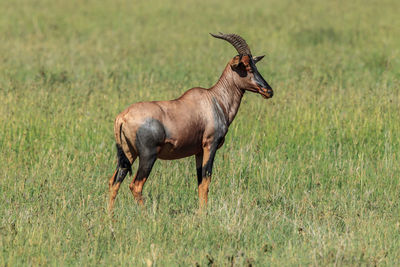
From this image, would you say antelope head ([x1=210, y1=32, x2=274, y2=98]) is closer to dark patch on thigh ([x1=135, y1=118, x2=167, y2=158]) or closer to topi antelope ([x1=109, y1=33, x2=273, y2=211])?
topi antelope ([x1=109, y1=33, x2=273, y2=211])

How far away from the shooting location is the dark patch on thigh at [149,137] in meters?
6.60

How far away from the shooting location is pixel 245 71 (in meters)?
7.44

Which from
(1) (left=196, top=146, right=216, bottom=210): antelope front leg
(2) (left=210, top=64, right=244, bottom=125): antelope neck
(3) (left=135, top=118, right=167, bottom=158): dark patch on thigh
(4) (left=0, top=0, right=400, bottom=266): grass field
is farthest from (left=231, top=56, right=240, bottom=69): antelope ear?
(4) (left=0, top=0, right=400, bottom=266): grass field

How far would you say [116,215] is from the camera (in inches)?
269

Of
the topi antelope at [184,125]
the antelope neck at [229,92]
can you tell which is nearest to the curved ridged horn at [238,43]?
the topi antelope at [184,125]

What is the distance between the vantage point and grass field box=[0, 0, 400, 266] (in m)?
6.19

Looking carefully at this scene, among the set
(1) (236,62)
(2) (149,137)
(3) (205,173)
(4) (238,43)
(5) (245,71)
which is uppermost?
(4) (238,43)

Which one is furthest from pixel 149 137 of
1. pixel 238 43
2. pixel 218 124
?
pixel 238 43

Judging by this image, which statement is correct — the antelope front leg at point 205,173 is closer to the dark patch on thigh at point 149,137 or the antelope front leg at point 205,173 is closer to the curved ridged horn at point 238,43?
the dark patch on thigh at point 149,137

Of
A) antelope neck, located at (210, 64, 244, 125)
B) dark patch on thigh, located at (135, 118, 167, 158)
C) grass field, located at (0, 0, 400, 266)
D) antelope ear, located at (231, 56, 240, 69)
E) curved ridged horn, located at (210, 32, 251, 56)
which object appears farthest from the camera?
antelope neck, located at (210, 64, 244, 125)

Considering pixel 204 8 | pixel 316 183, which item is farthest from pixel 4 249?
pixel 204 8

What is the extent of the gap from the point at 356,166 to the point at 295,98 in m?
2.82

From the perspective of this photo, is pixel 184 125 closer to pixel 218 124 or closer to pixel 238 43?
pixel 218 124

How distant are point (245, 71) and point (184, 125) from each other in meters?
1.09
